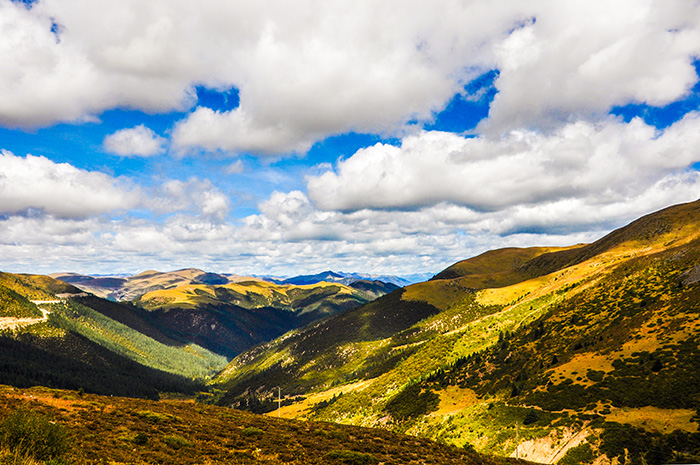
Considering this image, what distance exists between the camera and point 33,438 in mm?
20078

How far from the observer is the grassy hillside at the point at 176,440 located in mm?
21188

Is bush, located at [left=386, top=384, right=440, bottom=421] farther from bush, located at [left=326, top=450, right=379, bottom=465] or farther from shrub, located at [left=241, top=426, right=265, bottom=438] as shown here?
bush, located at [left=326, top=450, right=379, bottom=465]

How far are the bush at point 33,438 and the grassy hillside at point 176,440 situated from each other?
48 mm

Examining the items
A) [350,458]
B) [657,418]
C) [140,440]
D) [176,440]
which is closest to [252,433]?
[176,440]

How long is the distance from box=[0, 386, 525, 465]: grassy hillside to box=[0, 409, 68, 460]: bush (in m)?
0.05

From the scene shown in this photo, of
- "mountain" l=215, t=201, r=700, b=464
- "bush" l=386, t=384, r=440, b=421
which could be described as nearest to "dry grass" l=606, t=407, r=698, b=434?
"mountain" l=215, t=201, r=700, b=464

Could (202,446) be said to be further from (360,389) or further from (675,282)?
(360,389)

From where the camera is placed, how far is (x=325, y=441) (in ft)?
146

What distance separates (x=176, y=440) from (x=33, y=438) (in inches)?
597

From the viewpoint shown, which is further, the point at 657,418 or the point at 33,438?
the point at 657,418

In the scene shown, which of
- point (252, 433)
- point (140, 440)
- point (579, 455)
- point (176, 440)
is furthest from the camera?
point (579, 455)

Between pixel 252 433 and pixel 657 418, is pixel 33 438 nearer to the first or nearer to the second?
pixel 252 433

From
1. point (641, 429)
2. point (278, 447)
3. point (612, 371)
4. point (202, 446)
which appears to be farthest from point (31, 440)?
point (612, 371)

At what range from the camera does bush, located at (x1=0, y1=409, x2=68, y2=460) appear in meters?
19.6
